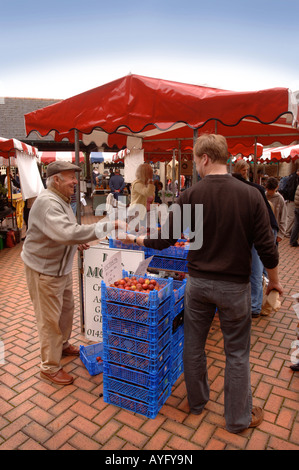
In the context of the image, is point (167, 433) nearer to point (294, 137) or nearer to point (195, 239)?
point (195, 239)

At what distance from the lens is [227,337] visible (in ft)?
8.04

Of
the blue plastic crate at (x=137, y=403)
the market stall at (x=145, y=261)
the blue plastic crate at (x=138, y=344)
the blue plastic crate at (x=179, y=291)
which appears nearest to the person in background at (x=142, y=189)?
the market stall at (x=145, y=261)

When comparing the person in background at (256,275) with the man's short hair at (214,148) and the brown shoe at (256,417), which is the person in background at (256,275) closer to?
the brown shoe at (256,417)

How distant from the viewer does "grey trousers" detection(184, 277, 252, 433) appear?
2.35m

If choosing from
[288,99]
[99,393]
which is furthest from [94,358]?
[288,99]

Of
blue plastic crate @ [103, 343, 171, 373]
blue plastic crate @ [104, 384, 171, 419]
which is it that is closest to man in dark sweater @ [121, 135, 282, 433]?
blue plastic crate @ [103, 343, 171, 373]

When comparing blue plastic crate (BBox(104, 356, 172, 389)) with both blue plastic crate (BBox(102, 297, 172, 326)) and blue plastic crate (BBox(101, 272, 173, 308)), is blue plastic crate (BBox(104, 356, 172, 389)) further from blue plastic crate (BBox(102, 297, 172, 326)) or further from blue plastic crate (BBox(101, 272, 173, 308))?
blue plastic crate (BBox(101, 272, 173, 308))

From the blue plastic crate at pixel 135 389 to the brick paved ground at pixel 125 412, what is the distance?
6.4 inches

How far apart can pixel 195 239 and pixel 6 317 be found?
3.55 m

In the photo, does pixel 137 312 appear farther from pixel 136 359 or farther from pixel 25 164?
pixel 25 164

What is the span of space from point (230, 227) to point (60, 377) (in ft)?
7.35

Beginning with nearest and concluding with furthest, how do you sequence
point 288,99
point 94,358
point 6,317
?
point 288,99, point 94,358, point 6,317

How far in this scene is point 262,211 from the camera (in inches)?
88.5

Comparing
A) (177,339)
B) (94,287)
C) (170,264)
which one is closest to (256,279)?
(170,264)
